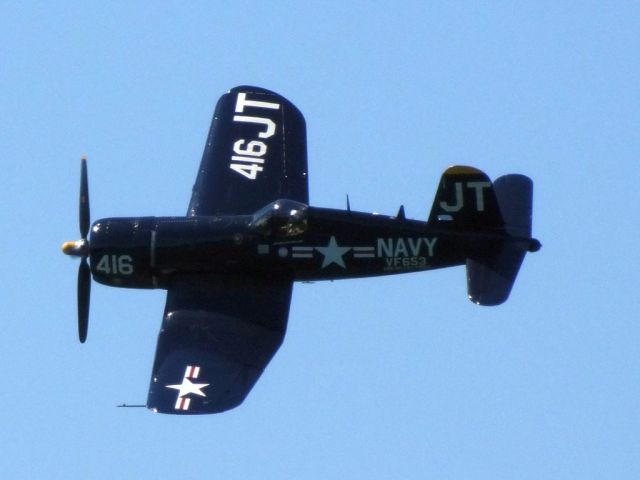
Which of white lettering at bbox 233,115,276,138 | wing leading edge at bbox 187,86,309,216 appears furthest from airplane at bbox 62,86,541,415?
white lettering at bbox 233,115,276,138

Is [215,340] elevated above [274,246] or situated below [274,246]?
below

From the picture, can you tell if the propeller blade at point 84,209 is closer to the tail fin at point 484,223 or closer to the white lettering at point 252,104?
the white lettering at point 252,104

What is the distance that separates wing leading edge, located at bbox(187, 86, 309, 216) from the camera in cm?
3353

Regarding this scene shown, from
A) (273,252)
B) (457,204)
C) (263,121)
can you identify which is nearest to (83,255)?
(273,252)

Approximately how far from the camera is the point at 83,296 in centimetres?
3281

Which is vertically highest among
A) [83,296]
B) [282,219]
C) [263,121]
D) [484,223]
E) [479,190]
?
[263,121]

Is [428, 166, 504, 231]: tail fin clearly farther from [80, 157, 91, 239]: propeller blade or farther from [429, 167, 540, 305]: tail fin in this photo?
[80, 157, 91, 239]: propeller blade

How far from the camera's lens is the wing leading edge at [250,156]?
3353cm

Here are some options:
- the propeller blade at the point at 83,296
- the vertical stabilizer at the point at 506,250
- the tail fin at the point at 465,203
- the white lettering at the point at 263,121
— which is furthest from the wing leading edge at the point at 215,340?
the white lettering at the point at 263,121

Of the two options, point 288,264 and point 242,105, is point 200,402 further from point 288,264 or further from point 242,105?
point 242,105

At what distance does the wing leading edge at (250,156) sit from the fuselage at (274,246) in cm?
96

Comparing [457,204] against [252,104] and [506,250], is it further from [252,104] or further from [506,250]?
[252,104]

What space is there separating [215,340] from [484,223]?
406 cm

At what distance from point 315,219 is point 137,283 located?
2.68 meters
